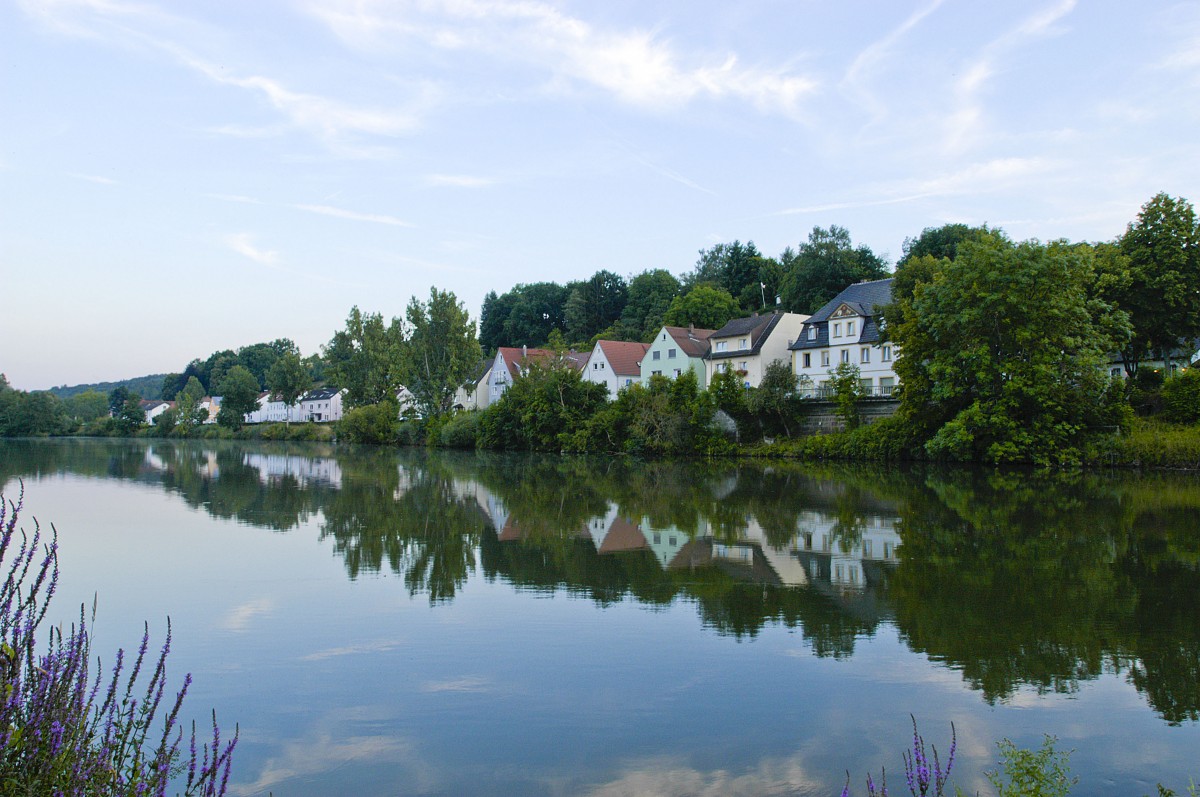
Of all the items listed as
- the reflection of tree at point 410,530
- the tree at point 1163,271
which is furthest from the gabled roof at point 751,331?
the reflection of tree at point 410,530

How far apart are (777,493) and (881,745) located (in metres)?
19.8

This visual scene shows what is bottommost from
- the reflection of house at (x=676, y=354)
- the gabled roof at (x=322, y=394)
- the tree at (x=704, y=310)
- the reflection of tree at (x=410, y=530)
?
the reflection of tree at (x=410, y=530)

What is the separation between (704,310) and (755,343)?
21.5 m

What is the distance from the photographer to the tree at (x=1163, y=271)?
38.8m

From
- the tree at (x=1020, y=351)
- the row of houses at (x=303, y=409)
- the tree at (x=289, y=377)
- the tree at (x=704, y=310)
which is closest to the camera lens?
the tree at (x=1020, y=351)

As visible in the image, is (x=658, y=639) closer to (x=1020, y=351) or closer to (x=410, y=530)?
(x=410, y=530)

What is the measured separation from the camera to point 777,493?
84.3 feet

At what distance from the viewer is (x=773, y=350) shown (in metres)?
57.7

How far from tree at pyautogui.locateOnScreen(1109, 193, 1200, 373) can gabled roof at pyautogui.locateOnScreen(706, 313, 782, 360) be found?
21965mm

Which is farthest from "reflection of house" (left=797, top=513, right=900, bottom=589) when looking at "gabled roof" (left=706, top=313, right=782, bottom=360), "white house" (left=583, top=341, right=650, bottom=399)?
"white house" (left=583, top=341, right=650, bottom=399)

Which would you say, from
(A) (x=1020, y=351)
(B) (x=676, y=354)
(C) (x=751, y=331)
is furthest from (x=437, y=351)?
(A) (x=1020, y=351)

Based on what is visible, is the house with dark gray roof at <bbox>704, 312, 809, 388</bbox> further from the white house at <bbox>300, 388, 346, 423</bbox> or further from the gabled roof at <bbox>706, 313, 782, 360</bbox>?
the white house at <bbox>300, 388, 346, 423</bbox>

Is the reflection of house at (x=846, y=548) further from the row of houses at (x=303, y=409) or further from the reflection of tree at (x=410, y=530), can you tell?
the row of houses at (x=303, y=409)

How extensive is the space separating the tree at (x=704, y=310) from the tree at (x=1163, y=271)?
4061cm
